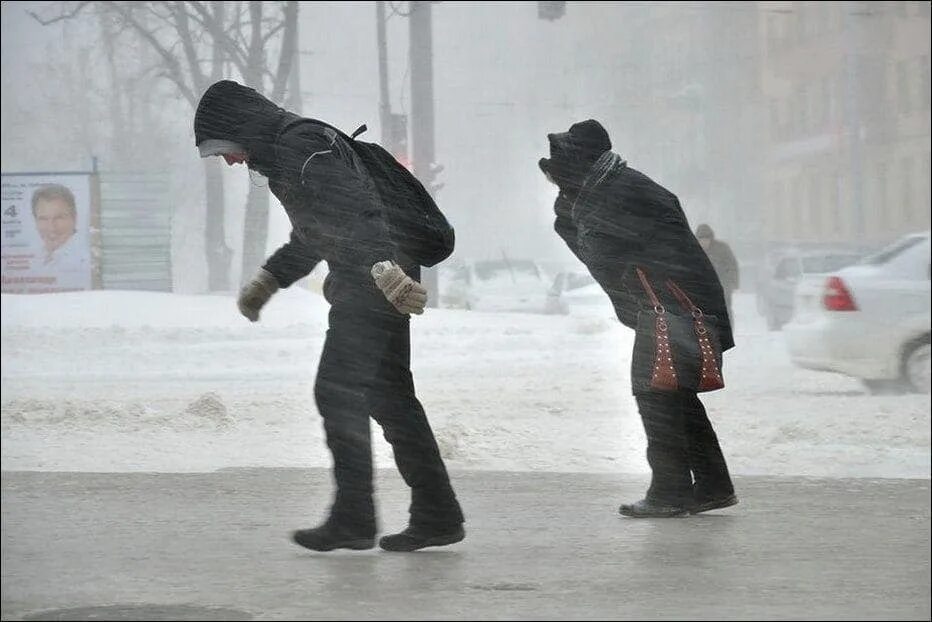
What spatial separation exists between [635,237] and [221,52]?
23098 millimetres

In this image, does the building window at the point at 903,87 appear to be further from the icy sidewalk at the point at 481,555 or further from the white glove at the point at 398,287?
the white glove at the point at 398,287

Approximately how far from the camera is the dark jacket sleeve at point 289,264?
5699 millimetres

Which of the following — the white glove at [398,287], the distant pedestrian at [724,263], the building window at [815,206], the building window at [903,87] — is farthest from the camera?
the building window at [815,206]

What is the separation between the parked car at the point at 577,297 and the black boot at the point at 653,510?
19270 mm

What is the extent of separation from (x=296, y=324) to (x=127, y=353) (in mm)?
3995

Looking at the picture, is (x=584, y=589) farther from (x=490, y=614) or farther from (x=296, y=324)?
(x=296, y=324)

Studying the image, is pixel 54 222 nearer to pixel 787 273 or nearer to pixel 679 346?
pixel 787 273

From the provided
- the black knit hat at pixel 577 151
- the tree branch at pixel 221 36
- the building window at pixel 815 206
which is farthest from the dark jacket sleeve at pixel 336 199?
the building window at pixel 815 206

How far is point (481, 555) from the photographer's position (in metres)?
5.77

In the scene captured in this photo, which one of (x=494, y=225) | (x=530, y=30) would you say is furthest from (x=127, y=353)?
(x=494, y=225)

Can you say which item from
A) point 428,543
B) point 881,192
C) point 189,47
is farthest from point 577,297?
point 428,543

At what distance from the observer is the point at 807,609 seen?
4.86 m

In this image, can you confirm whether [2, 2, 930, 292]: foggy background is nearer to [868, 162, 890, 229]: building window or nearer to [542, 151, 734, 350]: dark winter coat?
[868, 162, 890, 229]: building window

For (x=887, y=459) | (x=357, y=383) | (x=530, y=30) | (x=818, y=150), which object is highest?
(x=530, y=30)
